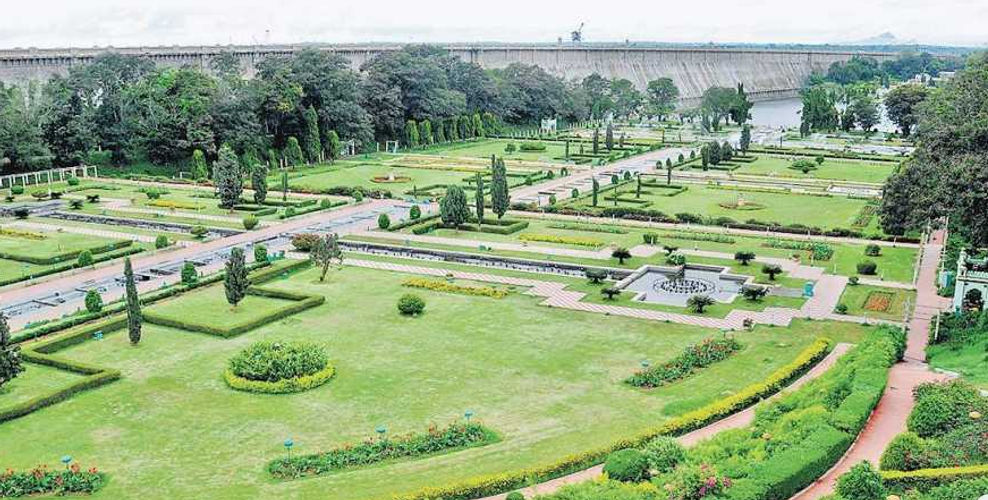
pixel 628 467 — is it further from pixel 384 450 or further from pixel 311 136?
pixel 311 136

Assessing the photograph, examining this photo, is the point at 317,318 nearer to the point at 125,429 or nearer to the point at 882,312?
the point at 125,429

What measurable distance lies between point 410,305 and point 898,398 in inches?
692

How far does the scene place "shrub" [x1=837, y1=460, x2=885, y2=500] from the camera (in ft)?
58.9

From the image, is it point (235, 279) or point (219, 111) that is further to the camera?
point (219, 111)

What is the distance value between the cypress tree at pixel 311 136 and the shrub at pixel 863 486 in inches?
2716

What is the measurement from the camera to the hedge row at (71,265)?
4019 cm

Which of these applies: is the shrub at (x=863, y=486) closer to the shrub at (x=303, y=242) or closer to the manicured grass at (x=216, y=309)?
the manicured grass at (x=216, y=309)

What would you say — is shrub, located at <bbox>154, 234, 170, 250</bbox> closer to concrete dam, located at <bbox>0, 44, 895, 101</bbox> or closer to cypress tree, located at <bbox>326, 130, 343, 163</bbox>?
cypress tree, located at <bbox>326, 130, 343, 163</bbox>

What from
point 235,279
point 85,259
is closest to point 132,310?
point 235,279

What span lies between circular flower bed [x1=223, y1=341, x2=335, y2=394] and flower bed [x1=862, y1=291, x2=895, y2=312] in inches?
866

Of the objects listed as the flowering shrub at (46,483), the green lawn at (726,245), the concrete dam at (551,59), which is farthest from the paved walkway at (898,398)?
the concrete dam at (551,59)

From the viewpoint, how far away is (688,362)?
28938 millimetres

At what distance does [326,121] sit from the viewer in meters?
84.1

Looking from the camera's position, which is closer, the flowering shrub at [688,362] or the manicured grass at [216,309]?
the flowering shrub at [688,362]
